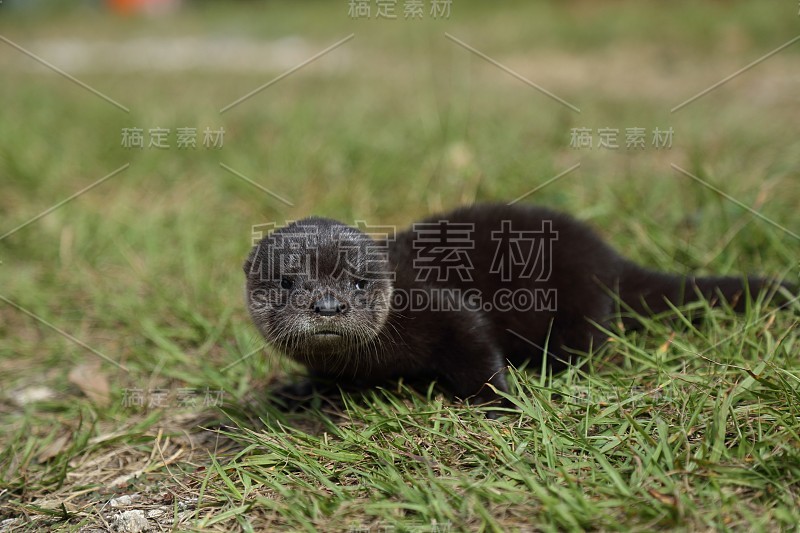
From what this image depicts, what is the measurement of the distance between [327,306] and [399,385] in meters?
0.55

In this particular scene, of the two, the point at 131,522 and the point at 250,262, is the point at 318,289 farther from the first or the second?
the point at 131,522

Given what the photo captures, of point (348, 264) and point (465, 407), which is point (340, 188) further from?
point (465, 407)

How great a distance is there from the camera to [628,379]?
318 centimetres

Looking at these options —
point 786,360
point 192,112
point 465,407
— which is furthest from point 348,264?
point 192,112

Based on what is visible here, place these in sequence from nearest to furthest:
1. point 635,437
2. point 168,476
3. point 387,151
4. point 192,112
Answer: point 635,437, point 168,476, point 387,151, point 192,112

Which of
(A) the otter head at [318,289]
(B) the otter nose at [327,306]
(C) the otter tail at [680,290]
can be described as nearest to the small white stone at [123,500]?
(A) the otter head at [318,289]

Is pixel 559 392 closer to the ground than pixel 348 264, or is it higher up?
closer to the ground

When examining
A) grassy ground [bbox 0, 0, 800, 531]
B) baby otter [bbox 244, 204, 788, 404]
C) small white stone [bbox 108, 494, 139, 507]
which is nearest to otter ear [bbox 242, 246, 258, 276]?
baby otter [bbox 244, 204, 788, 404]

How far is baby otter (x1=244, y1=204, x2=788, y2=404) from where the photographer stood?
3.21m

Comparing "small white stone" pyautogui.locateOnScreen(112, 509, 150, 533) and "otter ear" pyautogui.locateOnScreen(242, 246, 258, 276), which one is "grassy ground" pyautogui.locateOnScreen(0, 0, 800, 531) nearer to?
"small white stone" pyautogui.locateOnScreen(112, 509, 150, 533)

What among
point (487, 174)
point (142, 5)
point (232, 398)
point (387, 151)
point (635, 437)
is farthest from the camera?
point (142, 5)

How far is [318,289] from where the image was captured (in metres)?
3.14

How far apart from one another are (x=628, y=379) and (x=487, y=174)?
Answer: 233cm

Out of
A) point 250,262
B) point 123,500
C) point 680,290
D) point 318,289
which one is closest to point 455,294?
point 318,289
